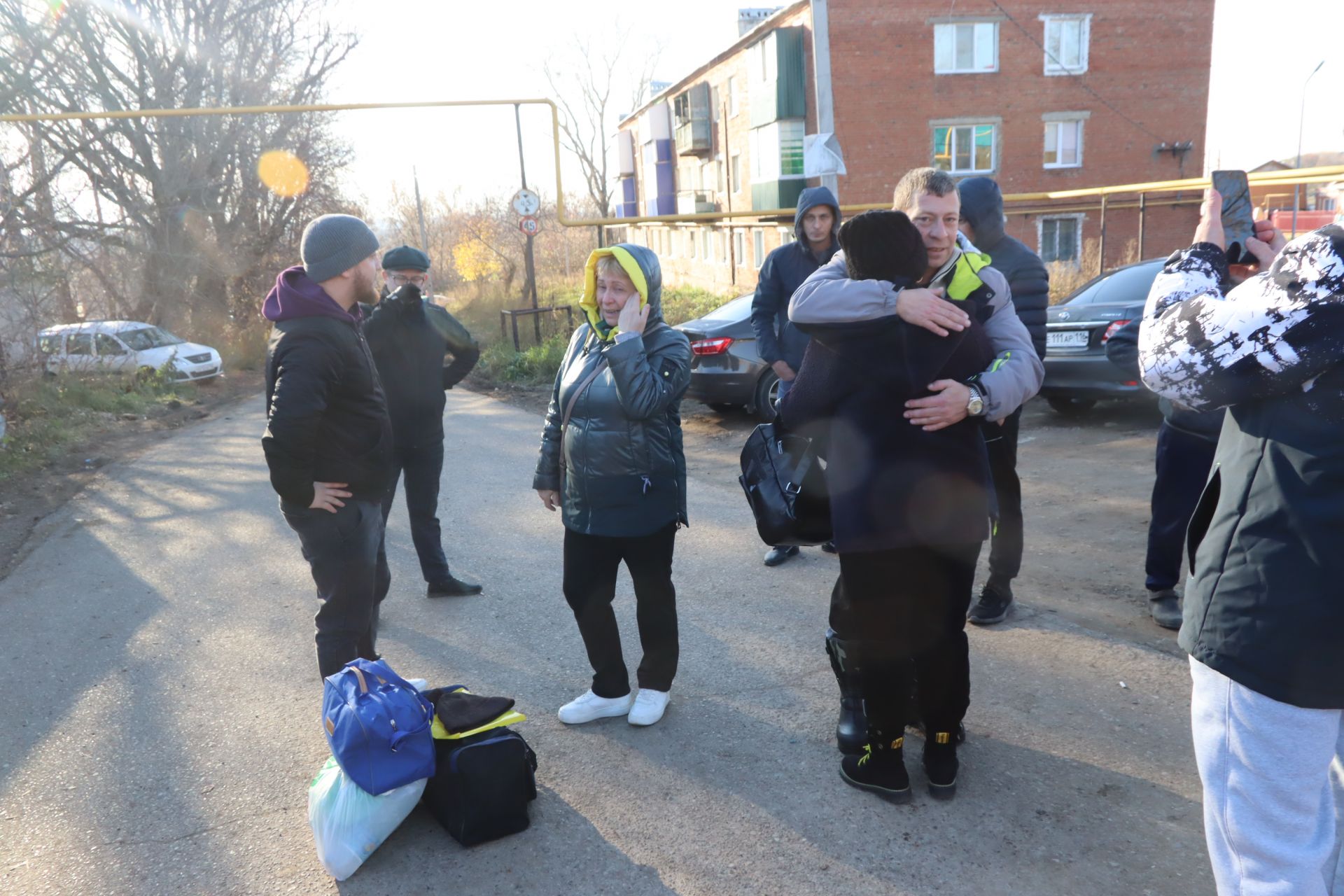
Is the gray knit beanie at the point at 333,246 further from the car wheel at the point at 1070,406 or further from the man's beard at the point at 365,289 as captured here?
the car wheel at the point at 1070,406

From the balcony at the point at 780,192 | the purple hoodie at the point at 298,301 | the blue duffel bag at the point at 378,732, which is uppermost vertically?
the balcony at the point at 780,192

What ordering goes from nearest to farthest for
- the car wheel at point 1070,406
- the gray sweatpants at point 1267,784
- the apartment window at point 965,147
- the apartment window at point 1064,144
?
1. the gray sweatpants at point 1267,784
2. the car wheel at point 1070,406
3. the apartment window at point 965,147
4. the apartment window at point 1064,144

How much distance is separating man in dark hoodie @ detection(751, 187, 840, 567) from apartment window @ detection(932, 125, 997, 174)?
77.8 ft

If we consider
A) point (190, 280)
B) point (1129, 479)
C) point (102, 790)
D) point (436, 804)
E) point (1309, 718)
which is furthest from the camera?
point (190, 280)

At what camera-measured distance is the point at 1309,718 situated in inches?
69.7

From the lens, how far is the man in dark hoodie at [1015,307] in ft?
13.4

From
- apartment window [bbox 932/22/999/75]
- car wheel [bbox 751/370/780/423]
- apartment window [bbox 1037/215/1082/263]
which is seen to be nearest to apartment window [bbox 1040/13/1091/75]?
apartment window [bbox 932/22/999/75]

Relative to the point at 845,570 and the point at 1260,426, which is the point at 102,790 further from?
the point at 1260,426

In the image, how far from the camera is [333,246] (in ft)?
10.8

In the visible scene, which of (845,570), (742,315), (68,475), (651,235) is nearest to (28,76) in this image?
(68,475)

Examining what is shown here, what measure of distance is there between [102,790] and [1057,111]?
96.9ft

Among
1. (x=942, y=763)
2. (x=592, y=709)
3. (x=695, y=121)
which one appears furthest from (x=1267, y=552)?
(x=695, y=121)

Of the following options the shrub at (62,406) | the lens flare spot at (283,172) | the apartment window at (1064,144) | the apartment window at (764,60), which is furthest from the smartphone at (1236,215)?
the apartment window at (1064,144)

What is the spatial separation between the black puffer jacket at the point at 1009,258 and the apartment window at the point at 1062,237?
24158mm
